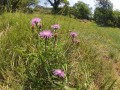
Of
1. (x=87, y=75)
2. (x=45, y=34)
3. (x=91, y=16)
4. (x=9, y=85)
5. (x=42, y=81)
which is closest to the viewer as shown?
(x=45, y=34)

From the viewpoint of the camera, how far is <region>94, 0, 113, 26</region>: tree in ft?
174

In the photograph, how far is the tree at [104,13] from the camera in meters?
53.2

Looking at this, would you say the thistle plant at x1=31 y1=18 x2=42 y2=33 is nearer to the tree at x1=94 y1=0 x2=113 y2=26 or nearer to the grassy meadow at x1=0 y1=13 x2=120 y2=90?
the grassy meadow at x1=0 y1=13 x2=120 y2=90

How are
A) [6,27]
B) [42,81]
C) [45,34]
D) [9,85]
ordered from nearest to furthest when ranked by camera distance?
[45,34] < [42,81] < [9,85] < [6,27]

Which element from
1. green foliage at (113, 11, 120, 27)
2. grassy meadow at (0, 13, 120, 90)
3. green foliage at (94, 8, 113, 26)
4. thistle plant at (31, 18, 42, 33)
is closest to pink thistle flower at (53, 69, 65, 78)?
grassy meadow at (0, 13, 120, 90)

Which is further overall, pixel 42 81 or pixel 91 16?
pixel 91 16

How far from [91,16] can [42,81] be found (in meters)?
57.9

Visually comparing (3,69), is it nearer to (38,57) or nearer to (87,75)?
(38,57)

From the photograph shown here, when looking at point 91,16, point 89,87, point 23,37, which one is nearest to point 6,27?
point 23,37

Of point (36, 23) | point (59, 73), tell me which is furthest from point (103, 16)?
point (59, 73)

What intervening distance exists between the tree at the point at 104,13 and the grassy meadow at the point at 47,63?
46.8 metres

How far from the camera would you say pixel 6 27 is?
5.46m

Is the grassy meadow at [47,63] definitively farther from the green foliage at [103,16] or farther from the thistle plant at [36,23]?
the green foliage at [103,16]

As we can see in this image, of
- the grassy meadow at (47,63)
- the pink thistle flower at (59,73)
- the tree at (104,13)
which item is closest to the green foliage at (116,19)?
the tree at (104,13)
